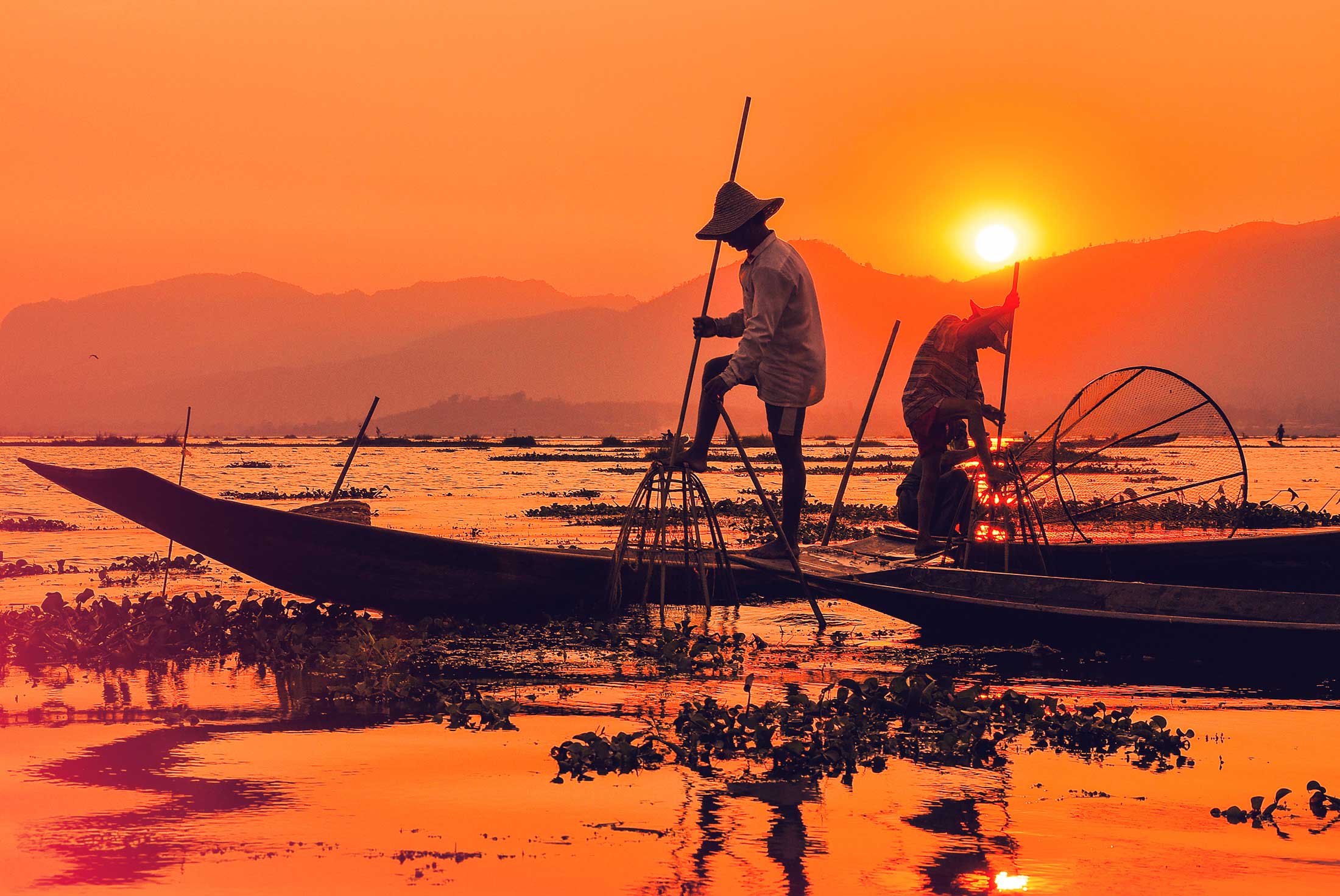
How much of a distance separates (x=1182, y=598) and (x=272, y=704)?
5478 millimetres

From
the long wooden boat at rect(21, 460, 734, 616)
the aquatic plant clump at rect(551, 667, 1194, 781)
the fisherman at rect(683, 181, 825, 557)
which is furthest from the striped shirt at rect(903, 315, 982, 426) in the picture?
the aquatic plant clump at rect(551, 667, 1194, 781)

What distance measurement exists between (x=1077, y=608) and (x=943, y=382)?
287cm

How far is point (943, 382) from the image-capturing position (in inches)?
422

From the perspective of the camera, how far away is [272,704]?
7094 mm

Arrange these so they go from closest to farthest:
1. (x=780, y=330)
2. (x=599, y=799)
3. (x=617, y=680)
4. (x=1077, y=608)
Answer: (x=599, y=799) → (x=617, y=680) → (x=1077, y=608) → (x=780, y=330)

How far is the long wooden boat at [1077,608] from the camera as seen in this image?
7.44 metres

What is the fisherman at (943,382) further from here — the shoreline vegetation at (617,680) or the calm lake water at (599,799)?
the calm lake water at (599,799)

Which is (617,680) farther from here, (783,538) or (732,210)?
(732,210)

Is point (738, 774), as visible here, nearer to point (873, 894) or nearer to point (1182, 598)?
point (873, 894)

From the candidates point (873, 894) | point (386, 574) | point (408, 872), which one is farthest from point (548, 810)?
point (386, 574)

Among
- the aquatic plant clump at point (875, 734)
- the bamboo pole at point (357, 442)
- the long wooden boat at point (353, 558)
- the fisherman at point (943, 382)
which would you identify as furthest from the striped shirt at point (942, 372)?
the aquatic plant clump at point (875, 734)

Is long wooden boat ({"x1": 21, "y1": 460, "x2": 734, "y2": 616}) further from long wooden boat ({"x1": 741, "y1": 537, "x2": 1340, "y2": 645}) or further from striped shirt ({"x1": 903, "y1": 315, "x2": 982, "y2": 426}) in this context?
striped shirt ({"x1": 903, "y1": 315, "x2": 982, "y2": 426})

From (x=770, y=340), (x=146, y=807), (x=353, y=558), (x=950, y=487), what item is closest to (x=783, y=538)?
(x=770, y=340)

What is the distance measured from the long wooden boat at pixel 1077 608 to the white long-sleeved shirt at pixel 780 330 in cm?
120
